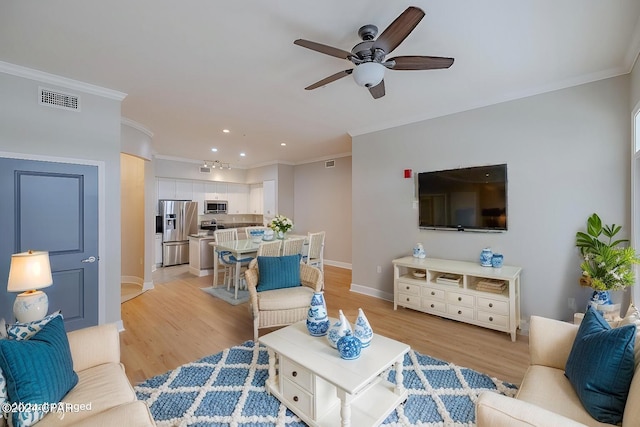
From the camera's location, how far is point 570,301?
9.83 ft

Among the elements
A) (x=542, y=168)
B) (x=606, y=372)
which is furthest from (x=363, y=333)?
(x=542, y=168)

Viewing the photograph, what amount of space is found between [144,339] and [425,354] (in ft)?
9.59

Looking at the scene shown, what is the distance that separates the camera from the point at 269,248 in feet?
13.5

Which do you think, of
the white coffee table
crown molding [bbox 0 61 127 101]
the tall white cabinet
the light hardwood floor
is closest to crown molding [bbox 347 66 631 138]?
the tall white cabinet

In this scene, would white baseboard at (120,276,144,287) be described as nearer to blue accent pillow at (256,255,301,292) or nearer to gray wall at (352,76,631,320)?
blue accent pillow at (256,255,301,292)

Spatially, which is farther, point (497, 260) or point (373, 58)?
point (497, 260)

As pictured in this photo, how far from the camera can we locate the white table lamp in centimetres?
197

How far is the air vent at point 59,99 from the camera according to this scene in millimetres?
2793

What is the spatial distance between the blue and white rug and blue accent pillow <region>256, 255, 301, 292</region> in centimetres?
80

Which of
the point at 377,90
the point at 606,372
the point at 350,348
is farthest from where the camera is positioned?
Result: the point at 377,90

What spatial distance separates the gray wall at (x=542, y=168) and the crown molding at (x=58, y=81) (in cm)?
370

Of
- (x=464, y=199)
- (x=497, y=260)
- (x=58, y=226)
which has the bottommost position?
(x=497, y=260)

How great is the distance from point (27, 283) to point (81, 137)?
1.72 m

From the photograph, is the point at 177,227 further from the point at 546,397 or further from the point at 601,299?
the point at 601,299
